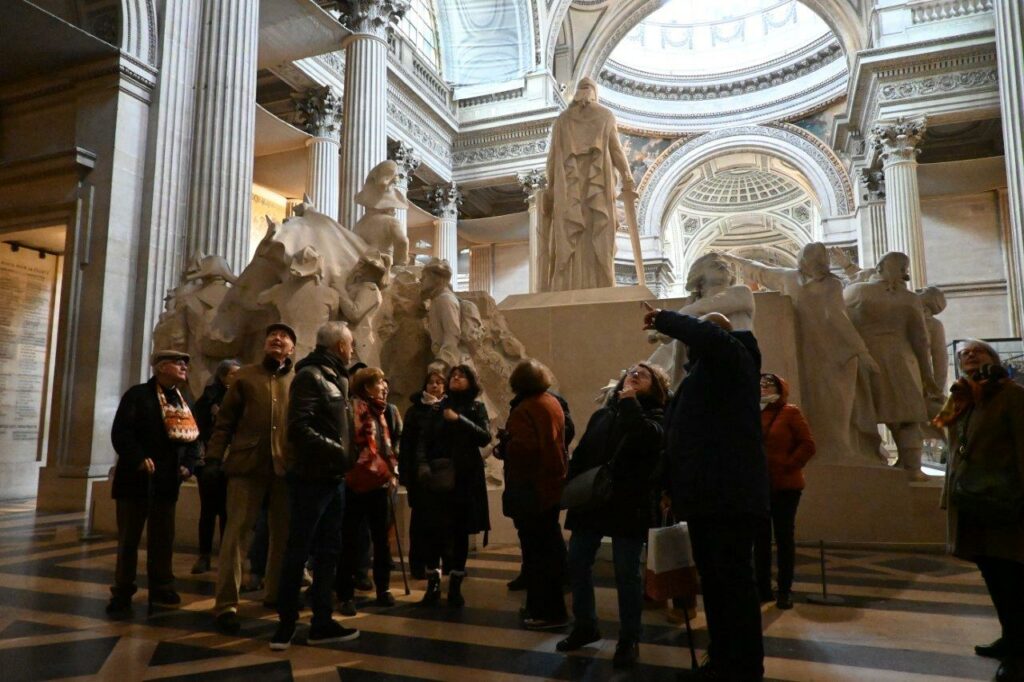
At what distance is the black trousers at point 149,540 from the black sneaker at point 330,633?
112 centimetres

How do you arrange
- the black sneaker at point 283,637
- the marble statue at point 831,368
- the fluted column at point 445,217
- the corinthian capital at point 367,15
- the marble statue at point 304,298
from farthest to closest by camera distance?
the fluted column at point 445,217 → the corinthian capital at point 367,15 → the marble statue at point 831,368 → the marble statue at point 304,298 → the black sneaker at point 283,637

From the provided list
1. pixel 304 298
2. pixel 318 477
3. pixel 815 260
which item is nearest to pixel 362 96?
pixel 304 298

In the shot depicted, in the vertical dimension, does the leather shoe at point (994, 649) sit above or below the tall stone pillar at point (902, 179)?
below

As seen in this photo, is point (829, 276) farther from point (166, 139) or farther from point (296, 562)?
point (166, 139)

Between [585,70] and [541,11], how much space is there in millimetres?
3180

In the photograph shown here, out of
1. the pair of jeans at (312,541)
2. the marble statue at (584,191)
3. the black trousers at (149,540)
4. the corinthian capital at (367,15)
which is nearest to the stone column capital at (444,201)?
the corinthian capital at (367,15)

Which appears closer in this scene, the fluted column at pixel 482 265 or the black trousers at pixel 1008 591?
the black trousers at pixel 1008 591

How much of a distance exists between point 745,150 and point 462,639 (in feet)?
92.1

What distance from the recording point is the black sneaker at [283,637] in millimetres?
2885

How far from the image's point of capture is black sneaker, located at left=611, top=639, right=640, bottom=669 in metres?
2.69

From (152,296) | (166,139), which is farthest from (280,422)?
(166,139)

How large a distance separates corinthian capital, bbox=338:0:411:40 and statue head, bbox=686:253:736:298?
1005 cm

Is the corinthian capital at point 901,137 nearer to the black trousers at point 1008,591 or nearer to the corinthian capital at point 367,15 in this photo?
the corinthian capital at point 367,15

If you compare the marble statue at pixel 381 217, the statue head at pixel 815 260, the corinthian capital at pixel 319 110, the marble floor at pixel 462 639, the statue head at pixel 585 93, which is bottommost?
the marble floor at pixel 462 639
